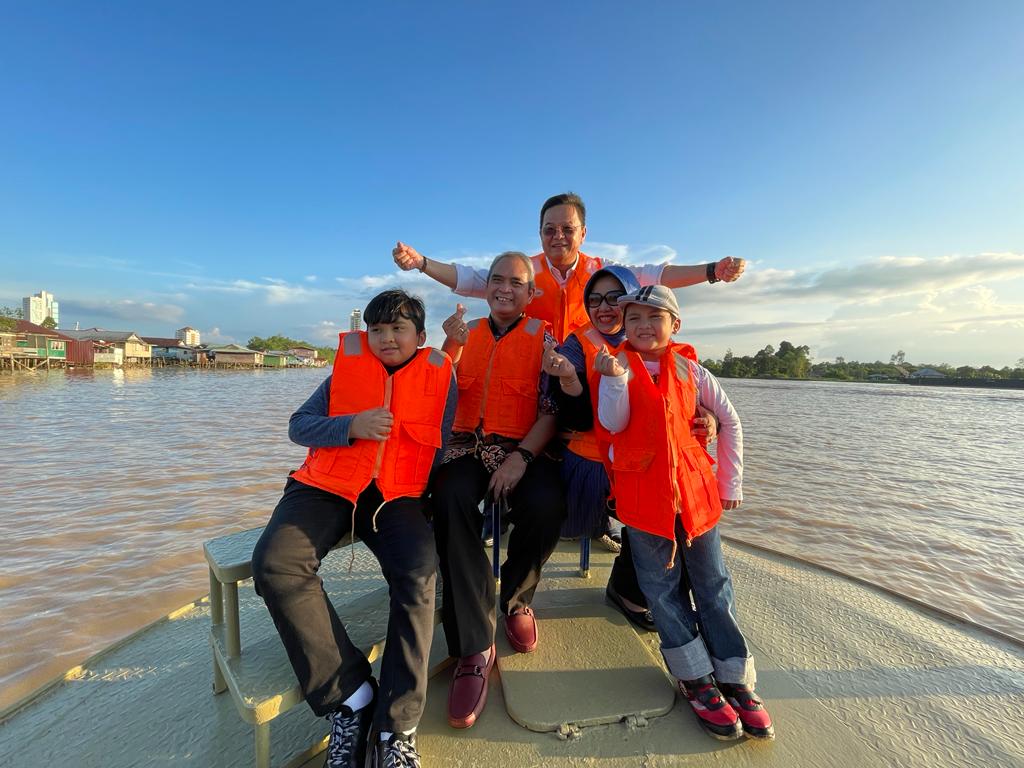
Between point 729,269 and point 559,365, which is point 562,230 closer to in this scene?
point 729,269

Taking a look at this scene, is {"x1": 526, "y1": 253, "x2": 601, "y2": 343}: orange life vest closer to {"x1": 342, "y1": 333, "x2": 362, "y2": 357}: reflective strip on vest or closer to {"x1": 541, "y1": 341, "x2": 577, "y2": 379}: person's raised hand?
{"x1": 541, "y1": 341, "x2": 577, "y2": 379}: person's raised hand

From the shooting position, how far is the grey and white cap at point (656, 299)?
2.01 metres

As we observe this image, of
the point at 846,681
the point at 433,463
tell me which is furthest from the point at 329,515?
the point at 846,681

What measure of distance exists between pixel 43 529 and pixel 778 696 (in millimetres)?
6769

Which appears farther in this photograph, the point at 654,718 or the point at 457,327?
the point at 457,327

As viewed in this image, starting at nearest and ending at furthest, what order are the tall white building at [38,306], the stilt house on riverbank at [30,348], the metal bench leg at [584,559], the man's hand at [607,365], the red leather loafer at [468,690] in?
1. the red leather loafer at [468,690]
2. the man's hand at [607,365]
3. the metal bench leg at [584,559]
4. the stilt house on riverbank at [30,348]
5. the tall white building at [38,306]

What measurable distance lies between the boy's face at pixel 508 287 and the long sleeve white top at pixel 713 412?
0.86 metres

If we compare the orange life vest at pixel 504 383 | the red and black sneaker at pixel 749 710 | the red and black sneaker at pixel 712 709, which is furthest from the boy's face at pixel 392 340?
the red and black sneaker at pixel 749 710

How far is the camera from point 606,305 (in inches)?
96.7

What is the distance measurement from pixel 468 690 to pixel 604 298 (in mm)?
1993

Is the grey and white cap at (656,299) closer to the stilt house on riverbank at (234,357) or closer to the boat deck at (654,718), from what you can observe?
the boat deck at (654,718)

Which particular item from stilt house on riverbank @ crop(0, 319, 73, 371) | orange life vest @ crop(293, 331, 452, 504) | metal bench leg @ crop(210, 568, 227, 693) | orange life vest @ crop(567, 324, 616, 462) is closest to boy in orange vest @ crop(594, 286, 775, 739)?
orange life vest @ crop(567, 324, 616, 462)

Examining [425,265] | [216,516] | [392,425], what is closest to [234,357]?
[216,516]

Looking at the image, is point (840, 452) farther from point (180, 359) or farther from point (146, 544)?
point (180, 359)
